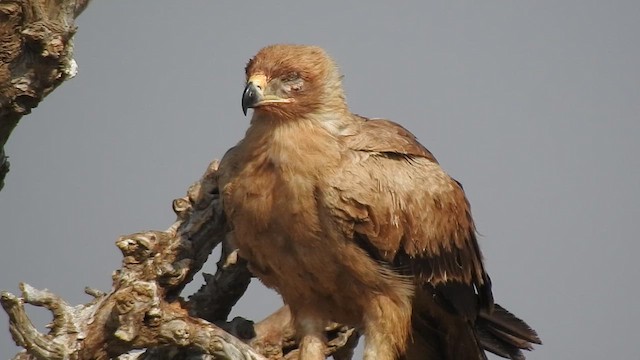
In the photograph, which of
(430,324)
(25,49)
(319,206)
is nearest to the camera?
(25,49)

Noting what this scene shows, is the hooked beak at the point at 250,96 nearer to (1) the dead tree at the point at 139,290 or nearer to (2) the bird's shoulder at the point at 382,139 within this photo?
(2) the bird's shoulder at the point at 382,139

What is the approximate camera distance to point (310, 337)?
7711 millimetres

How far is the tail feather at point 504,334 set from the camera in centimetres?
809

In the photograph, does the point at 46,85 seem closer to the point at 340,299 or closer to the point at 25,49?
the point at 25,49

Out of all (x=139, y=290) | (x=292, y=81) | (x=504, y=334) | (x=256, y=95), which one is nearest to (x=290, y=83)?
(x=292, y=81)

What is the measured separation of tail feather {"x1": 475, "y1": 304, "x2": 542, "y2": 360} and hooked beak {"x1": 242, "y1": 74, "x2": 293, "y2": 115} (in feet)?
7.90

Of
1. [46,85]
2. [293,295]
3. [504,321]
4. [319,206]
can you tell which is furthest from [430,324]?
[46,85]

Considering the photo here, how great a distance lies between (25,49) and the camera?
20.9ft

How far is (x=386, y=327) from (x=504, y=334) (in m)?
1.33

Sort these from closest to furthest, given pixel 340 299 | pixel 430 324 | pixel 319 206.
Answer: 1. pixel 319 206
2. pixel 340 299
3. pixel 430 324

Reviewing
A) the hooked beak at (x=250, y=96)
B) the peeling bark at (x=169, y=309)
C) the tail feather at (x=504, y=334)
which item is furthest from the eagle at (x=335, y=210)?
the tail feather at (x=504, y=334)

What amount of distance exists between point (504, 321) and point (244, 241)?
2.23 metres

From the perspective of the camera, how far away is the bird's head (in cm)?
705

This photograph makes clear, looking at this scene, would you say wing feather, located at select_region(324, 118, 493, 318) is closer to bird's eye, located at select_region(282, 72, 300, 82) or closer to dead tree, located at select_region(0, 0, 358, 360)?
bird's eye, located at select_region(282, 72, 300, 82)
